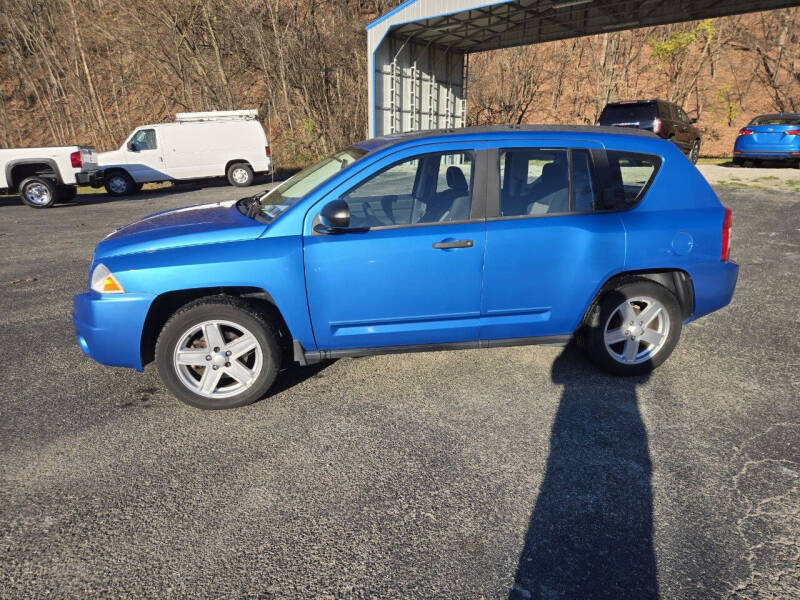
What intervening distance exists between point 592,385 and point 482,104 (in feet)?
92.7

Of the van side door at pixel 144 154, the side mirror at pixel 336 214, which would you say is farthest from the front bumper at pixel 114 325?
the van side door at pixel 144 154

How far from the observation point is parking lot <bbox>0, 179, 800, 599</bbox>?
6.64ft

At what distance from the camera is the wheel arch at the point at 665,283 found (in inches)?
139

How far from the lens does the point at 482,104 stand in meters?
29.0

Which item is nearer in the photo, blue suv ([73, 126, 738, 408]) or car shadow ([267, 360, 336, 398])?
blue suv ([73, 126, 738, 408])

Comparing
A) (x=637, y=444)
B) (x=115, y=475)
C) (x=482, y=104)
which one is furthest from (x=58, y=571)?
(x=482, y=104)

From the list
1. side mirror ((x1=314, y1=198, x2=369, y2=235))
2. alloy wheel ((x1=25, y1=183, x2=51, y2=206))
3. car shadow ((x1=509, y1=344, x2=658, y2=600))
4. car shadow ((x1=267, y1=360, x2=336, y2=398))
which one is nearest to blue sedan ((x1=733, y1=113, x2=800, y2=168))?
car shadow ((x1=509, y1=344, x2=658, y2=600))

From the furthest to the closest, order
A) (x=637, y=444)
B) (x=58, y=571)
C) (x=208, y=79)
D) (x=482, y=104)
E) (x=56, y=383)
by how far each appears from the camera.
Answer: (x=482, y=104) < (x=208, y=79) < (x=56, y=383) < (x=637, y=444) < (x=58, y=571)

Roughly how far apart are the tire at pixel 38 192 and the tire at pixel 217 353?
12.5 m

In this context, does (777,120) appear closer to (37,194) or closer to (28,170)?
(37,194)

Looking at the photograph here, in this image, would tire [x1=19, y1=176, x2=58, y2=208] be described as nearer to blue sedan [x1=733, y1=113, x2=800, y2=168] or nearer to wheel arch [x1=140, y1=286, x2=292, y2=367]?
wheel arch [x1=140, y1=286, x2=292, y2=367]

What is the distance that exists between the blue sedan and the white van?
49.7ft

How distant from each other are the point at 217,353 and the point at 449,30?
1828 cm

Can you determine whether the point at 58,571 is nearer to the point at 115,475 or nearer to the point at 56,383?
the point at 115,475
